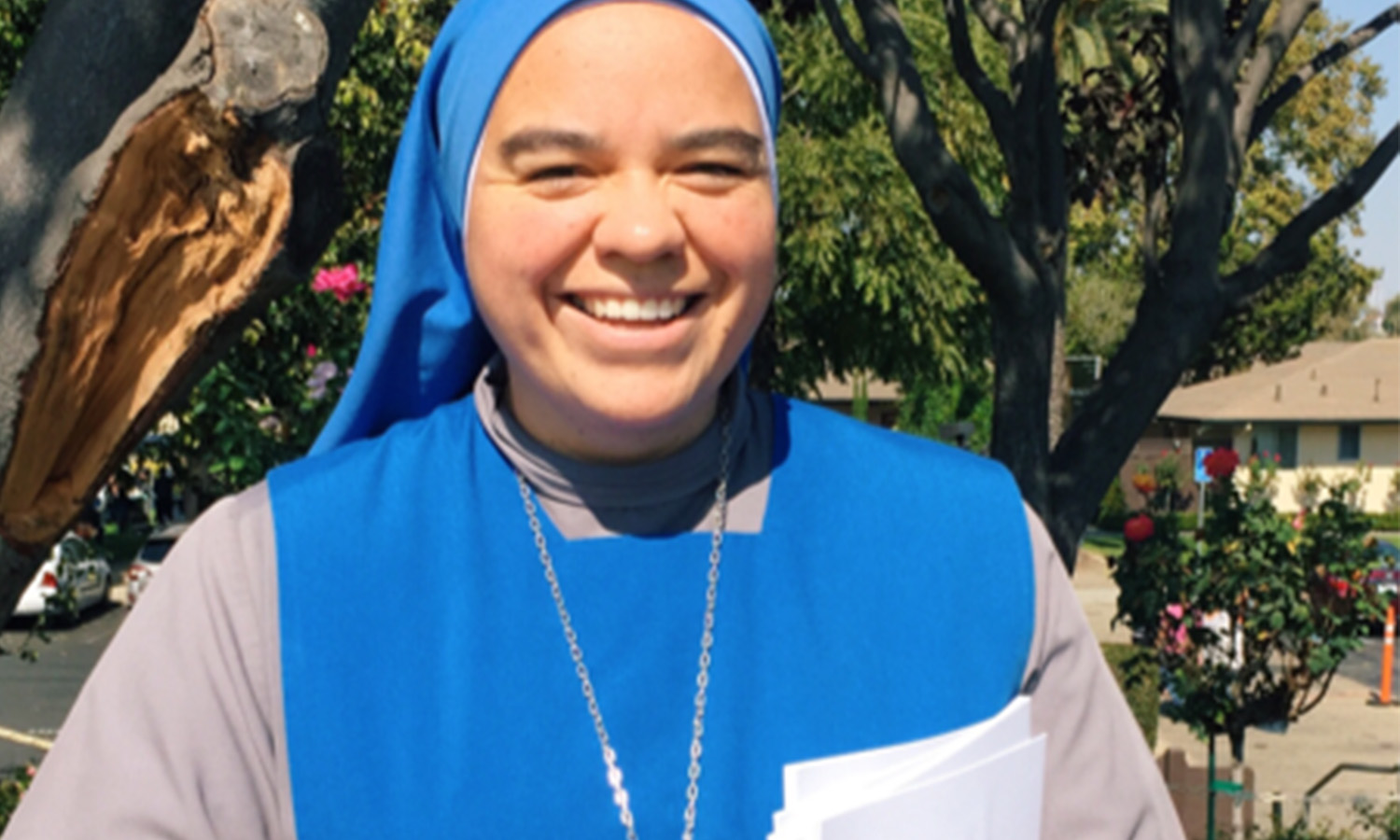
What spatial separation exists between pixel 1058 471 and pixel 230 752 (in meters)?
3.77

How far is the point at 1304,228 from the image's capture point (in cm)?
496

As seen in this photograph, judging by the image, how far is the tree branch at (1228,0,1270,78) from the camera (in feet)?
16.3

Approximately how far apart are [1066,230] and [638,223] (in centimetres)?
387

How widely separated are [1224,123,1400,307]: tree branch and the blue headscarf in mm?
3508

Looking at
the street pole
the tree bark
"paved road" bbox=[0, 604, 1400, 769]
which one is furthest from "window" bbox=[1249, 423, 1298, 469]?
the tree bark

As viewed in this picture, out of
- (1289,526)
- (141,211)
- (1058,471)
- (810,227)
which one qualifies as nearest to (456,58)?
(141,211)

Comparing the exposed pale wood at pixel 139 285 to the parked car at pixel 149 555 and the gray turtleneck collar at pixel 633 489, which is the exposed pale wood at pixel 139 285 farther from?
the parked car at pixel 149 555

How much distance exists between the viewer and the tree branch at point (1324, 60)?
17.9 ft

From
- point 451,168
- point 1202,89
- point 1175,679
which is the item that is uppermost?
point 1202,89

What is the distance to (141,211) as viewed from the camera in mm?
2469

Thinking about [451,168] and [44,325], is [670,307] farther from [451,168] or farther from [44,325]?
[44,325]

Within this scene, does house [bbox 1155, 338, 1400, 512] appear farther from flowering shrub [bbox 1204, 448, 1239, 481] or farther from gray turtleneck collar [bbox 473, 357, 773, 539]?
gray turtleneck collar [bbox 473, 357, 773, 539]

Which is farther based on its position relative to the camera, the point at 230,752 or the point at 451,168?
the point at 451,168

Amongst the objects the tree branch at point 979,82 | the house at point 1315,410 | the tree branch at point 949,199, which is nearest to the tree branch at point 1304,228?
the tree branch at point 949,199
